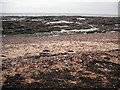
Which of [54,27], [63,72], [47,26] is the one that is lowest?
[63,72]

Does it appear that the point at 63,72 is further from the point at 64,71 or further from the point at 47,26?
the point at 47,26

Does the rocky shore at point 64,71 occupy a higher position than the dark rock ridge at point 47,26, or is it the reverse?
the dark rock ridge at point 47,26

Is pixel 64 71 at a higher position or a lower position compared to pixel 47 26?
lower

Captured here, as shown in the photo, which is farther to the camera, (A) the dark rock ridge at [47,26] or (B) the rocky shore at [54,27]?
(A) the dark rock ridge at [47,26]

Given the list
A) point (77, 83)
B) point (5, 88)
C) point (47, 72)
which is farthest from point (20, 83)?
point (77, 83)

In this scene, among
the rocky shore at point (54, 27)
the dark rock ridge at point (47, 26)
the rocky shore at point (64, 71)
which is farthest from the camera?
the dark rock ridge at point (47, 26)

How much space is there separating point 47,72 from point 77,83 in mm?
1867

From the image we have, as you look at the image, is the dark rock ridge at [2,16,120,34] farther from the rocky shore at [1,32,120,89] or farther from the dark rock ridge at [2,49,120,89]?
the dark rock ridge at [2,49,120,89]

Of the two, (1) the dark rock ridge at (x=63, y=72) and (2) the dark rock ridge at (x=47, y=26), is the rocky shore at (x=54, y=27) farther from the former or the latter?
(1) the dark rock ridge at (x=63, y=72)

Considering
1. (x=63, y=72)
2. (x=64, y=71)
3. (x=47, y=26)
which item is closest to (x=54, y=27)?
(x=47, y=26)

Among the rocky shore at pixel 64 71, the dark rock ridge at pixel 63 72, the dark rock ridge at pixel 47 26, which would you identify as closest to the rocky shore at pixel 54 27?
the dark rock ridge at pixel 47 26

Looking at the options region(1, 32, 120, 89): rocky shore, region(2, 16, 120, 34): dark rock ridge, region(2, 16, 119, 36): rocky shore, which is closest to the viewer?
region(1, 32, 120, 89): rocky shore

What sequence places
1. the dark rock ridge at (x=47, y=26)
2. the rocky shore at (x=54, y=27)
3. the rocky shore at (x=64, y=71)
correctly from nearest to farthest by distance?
the rocky shore at (x=64, y=71), the rocky shore at (x=54, y=27), the dark rock ridge at (x=47, y=26)

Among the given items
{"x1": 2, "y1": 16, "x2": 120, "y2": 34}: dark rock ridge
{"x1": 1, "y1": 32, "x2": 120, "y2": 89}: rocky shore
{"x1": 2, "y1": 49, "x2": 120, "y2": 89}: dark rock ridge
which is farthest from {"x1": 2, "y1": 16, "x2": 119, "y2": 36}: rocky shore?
{"x1": 2, "y1": 49, "x2": 120, "y2": 89}: dark rock ridge
